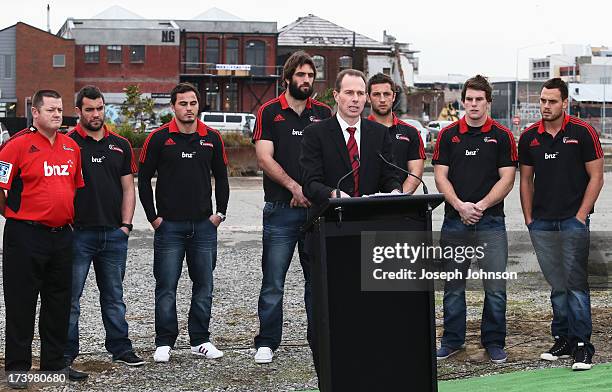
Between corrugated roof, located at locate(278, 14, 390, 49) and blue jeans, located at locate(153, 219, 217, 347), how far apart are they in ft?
268

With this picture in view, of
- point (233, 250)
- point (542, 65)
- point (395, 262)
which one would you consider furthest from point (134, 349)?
point (542, 65)

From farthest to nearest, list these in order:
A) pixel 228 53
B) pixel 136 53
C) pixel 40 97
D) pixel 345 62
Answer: pixel 345 62, pixel 228 53, pixel 136 53, pixel 40 97

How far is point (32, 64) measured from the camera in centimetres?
7625

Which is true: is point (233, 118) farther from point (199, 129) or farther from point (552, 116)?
point (552, 116)

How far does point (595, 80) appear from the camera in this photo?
130000 mm

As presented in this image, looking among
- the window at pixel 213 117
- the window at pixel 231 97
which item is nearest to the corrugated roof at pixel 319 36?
the window at pixel 231 97

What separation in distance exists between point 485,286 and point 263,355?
5.83ft

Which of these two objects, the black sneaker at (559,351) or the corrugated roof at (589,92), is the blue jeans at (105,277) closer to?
the black sneaker at (559,351)

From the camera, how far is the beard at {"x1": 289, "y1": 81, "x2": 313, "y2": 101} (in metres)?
7.47

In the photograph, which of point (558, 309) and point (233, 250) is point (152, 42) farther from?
point (558, 309)

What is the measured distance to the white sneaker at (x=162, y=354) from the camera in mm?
7387

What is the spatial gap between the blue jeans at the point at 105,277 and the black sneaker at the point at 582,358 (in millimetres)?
3257

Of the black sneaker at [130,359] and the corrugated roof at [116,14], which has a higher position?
the corrugated roof at [116,14]

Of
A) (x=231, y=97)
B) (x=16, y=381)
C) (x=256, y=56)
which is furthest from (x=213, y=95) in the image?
(x=16, y=381)
